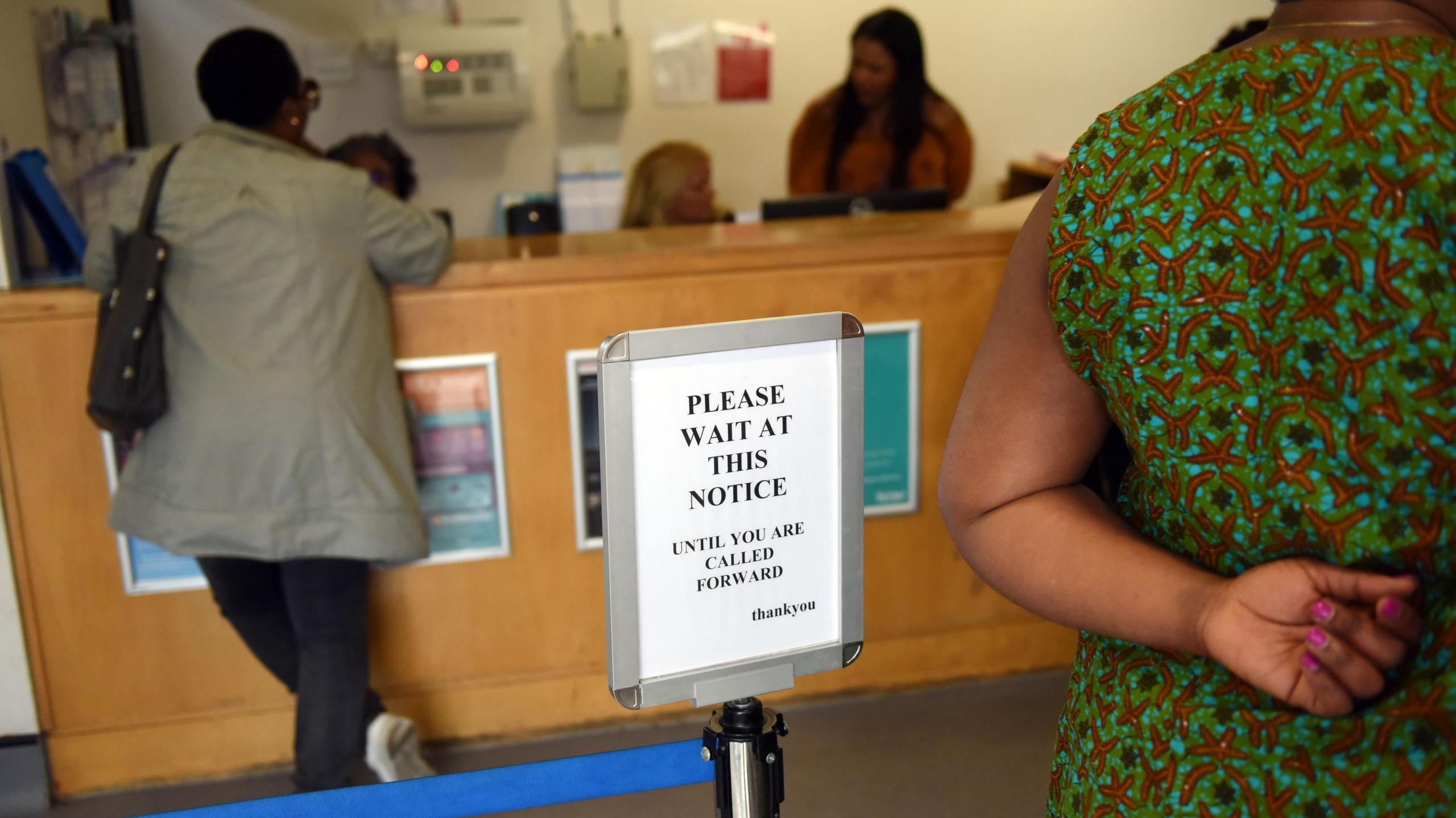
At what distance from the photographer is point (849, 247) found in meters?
2.99

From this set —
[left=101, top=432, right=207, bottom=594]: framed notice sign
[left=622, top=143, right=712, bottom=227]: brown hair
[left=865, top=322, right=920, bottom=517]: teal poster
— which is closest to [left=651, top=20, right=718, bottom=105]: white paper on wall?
[left=622, top=143, right=712, bottom=227]: brown hair

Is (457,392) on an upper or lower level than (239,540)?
upper

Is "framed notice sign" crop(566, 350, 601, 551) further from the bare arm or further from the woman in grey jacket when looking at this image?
the bare arm

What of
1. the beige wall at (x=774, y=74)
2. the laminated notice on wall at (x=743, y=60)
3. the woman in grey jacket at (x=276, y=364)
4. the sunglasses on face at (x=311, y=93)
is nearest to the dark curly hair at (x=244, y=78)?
the woman in grey jacket at (x=276, y=364)

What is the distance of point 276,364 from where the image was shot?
8.12 feet

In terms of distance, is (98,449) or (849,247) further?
(849,247)

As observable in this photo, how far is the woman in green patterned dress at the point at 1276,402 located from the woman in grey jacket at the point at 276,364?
192 centimetres

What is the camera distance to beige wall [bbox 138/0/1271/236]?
5.57 m

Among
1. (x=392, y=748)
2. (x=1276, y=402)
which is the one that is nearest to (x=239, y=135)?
(x=392, y=748)

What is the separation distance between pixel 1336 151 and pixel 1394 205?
45mm

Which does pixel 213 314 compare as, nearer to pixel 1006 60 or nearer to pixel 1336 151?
pixel 1336 151

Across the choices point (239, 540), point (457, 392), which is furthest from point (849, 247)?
point (239, 540)

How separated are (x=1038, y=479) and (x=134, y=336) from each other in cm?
203

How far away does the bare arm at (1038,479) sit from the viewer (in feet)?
2.78
